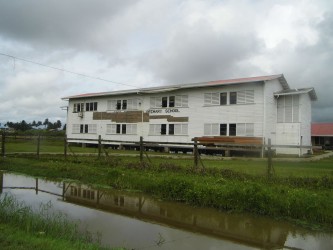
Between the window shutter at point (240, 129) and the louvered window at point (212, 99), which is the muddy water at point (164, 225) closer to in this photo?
the window shutter at point (240, 129)

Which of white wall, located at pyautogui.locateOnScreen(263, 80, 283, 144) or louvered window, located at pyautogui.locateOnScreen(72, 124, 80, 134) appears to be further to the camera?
louvered window, located at pyautogui.locateOnScreen(72, 124, 80, 134)

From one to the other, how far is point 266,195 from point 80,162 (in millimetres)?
10004

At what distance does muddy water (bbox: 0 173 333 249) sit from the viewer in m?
6.28

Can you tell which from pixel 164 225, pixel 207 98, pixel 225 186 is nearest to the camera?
pixel 164 225

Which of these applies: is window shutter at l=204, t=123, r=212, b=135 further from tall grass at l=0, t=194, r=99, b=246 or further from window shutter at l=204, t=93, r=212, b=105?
tall grass at l=0, t=194, r=99, b=246

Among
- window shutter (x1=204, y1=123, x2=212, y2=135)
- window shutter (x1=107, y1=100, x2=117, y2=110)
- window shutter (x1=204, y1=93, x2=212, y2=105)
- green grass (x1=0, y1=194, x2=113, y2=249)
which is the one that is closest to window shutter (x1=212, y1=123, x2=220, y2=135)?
window shutter (x1=204, y1=123, x2=212, y2=135)

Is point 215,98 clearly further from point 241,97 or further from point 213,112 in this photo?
point 241,97

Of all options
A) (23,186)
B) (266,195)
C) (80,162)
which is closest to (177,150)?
(80,162)

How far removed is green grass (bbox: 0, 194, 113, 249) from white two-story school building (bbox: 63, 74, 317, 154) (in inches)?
958

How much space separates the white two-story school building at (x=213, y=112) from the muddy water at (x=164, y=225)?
831 inches

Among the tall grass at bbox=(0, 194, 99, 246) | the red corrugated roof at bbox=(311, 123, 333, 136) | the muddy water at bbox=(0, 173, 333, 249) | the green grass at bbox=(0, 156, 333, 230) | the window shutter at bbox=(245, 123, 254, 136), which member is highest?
the red corrugated roof at bbox=(311, 123, 333, 136)

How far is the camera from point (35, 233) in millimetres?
5797

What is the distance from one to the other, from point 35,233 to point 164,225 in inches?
101

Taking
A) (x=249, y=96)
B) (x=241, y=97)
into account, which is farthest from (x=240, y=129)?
(x=249, y=96)
